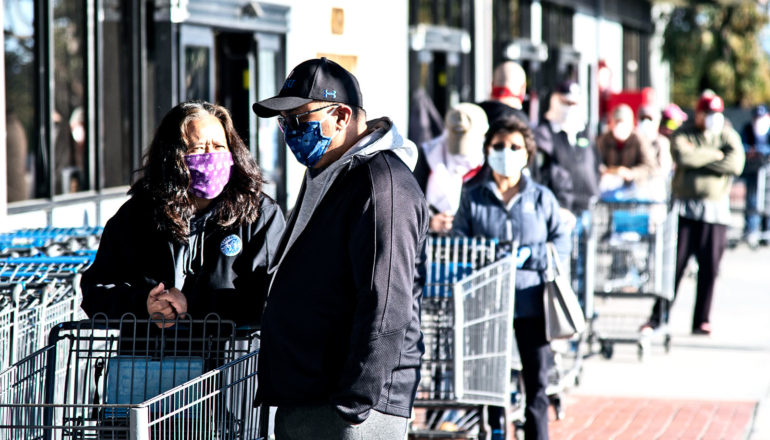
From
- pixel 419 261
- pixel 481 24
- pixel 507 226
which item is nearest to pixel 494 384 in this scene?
pixel 507 226

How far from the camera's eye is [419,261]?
150 inches

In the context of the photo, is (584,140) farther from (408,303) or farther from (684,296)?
(408,303)

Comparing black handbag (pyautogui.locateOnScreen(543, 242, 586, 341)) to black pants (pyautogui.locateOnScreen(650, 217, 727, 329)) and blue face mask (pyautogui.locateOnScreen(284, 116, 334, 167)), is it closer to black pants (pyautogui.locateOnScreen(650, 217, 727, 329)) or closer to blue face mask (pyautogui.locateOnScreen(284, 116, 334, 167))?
blue face mask (pyautogui.locateOnScreen(284, 116, 334, 167))

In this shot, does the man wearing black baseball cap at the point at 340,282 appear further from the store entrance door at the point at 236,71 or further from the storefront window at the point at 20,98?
the store entrance door at the point at 236,71

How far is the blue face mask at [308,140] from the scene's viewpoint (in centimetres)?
349

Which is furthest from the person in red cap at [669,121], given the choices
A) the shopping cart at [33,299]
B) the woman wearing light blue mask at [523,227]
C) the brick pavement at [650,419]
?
the shopping cart at [33,299]

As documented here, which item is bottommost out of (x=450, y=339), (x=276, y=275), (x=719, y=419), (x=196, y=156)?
(x=719, y=419)

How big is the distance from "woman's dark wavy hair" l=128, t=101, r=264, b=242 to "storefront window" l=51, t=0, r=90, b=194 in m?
5.06

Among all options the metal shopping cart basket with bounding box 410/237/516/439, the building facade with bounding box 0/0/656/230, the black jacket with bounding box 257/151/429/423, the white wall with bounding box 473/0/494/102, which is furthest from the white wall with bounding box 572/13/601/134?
the black jacket with bounding box 257/151/429/423

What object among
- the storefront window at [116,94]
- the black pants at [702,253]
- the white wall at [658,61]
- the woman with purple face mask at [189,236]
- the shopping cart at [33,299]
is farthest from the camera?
the white wall at [658,61]

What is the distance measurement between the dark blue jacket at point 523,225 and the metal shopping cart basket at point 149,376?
2.89m

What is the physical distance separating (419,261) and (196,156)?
0.87 m

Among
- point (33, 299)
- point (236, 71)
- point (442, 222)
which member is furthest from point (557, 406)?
point (236, 71)

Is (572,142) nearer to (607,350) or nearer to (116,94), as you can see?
(607,350)
